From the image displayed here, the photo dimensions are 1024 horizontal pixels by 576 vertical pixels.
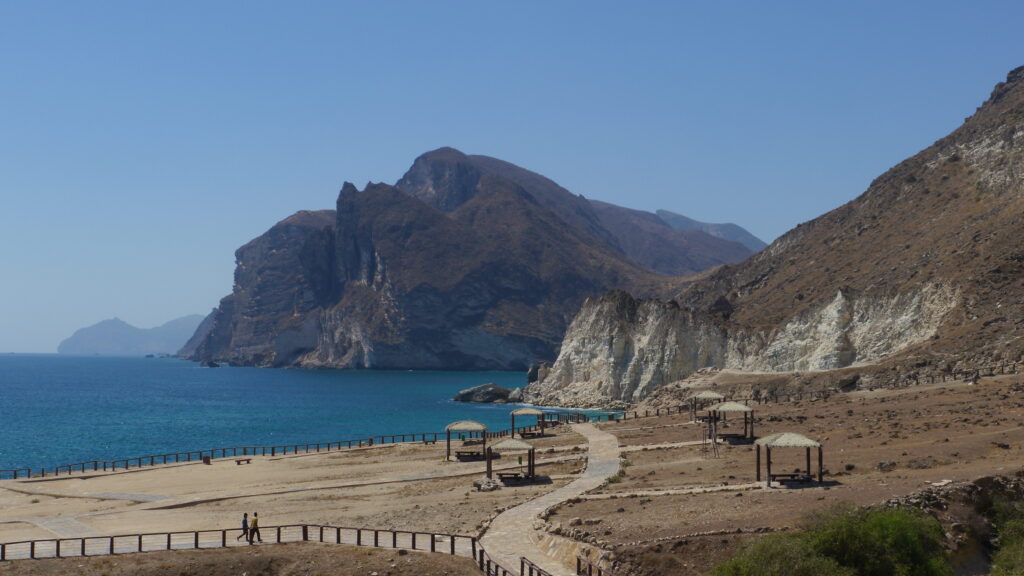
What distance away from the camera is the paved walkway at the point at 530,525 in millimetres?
27516

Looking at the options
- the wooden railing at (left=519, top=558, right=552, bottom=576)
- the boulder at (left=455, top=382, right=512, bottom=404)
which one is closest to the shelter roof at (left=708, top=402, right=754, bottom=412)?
the wooden railing at (left=519, top=558, right=552, bottom=576)

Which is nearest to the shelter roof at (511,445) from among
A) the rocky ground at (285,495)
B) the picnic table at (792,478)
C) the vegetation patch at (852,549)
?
the rocky ground at (285,495)

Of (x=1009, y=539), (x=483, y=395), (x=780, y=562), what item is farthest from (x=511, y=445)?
(x=483, y=395)

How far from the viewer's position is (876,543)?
83.5 ft

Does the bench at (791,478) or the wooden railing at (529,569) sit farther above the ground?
the bench at (791,478)

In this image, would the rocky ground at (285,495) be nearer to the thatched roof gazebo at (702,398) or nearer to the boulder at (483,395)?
the thatched roof gazebo at (702,398)

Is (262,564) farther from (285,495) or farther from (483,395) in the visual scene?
(483,395)

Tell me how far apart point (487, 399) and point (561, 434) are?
71.5 meters

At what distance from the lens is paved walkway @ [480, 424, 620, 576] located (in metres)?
27.5

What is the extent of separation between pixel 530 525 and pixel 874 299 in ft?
211

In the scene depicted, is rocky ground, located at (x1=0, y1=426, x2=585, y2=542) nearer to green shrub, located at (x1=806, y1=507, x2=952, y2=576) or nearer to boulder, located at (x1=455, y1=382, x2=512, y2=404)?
green shrub, located at (x1=806, y1=507, x2=952, y2=576)

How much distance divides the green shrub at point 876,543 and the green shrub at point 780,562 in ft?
3.73

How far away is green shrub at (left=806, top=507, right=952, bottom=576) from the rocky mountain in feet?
141

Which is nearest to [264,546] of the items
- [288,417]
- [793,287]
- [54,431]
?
[54,431]
